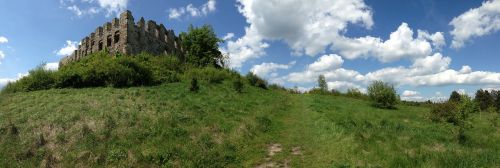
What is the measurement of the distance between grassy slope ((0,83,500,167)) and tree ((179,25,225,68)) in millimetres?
33688

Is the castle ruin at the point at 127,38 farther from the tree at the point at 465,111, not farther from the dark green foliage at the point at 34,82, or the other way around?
the tree at the point at 465,111

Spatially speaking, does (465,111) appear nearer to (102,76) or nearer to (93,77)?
(102,76)

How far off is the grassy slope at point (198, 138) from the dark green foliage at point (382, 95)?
15306 mm

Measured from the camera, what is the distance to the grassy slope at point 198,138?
16.9m

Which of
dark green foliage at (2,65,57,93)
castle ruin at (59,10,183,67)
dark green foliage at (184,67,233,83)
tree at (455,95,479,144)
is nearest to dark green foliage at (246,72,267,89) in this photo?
dark green foliage at (184,67,233,83)

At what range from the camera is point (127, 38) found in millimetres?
49438

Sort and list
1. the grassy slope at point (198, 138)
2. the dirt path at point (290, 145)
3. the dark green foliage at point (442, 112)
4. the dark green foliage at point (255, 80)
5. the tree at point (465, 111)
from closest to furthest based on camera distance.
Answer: the grassy slope at point (198, 138), the dirt path at point (290, 145), the tree at point (465, 111), the dark green foliage at point (442, 112), the dark green foliage at point (255, 80)

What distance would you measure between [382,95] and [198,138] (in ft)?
96.7

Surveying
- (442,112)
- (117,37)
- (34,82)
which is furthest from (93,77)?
(442,112)

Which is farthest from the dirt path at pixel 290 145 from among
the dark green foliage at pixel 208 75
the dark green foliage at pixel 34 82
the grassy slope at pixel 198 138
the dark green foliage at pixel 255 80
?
the dark green foliage at pixel 255 80

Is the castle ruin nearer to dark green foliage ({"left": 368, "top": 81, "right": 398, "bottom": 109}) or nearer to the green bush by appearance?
the green bush

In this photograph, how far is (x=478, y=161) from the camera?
1494 cm

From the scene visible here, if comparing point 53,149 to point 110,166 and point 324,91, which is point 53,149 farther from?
point 324,91

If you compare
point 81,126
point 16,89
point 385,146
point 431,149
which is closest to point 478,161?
point 431,149
